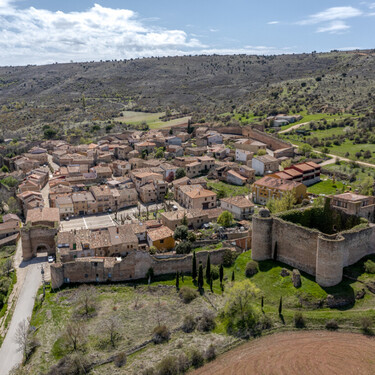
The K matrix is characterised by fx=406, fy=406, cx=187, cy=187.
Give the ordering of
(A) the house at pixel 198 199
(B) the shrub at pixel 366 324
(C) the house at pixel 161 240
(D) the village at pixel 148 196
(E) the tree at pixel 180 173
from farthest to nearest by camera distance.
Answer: (E) the tree at pixel 180 173
(A) the house at pixel 198 199
(C) the house at pixel 161 240
(D) the village at pixel 148 196
(B) the shrub at pixel 366 324

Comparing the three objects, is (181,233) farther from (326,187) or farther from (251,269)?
(326,187)

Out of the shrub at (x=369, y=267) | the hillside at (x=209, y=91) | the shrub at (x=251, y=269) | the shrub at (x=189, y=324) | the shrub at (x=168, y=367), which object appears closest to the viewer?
the shrub at (x=168, y=367)

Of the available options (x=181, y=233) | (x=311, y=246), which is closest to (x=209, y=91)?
(x=181, y=233)

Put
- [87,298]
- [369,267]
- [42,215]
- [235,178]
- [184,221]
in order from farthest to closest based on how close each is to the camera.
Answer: [235,178], [42,215], [184,221], [87,298], [369,267]

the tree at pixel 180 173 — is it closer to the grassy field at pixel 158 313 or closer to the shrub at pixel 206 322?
the grassy field at pixel 158 313

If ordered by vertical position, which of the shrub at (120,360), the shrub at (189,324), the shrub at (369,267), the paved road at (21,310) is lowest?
the paved road at (21,310)

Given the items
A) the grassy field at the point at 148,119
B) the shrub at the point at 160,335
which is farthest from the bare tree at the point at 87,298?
the grassy field at the point at 148,119

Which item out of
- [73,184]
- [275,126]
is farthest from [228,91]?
[73,184]
